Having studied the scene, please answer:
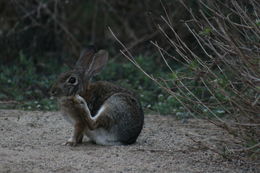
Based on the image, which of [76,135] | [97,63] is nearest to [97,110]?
[76,135]

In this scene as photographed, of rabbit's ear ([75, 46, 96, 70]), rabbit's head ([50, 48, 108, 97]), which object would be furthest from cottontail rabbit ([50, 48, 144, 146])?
rabbit's ear ([75, 46, 96, 70])

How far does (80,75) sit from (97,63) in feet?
1.07

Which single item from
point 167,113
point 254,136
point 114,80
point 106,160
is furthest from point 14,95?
point 254,136

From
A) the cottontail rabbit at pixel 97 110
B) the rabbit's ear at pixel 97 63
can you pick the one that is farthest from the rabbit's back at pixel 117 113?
the rabbit's ear at pixel 97 63

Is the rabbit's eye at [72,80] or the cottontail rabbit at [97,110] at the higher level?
the rabbit's eye at [72,80]

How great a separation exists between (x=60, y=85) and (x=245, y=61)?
83.2 inches

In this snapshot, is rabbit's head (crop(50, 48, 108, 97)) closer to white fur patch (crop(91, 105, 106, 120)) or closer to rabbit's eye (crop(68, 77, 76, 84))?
rabbit's eye (crop(68, 77, 76, 84))

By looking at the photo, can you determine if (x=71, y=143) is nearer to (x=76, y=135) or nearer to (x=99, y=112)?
(x=76, y=135)

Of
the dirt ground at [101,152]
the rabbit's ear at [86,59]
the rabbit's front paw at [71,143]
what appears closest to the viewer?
the dirt ground at [101,152]

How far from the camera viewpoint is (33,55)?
10516mm

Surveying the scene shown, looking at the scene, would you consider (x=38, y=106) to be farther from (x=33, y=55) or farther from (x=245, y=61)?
(x=245, y=61)

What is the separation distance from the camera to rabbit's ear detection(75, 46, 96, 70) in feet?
21.2

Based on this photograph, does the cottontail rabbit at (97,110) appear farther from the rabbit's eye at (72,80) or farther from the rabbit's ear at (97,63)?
the rabbit's ear at (97,63)

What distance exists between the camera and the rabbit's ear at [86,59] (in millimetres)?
6453
